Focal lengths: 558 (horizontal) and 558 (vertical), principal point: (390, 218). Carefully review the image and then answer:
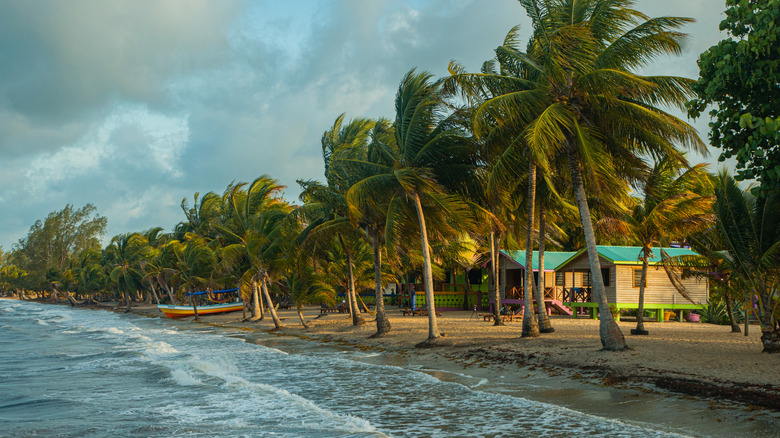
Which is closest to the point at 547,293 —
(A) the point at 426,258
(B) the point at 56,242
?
(A) the point at 426,258

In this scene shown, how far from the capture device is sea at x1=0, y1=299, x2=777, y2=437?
8.96m

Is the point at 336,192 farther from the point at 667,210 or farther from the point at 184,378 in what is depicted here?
the point at 667,210

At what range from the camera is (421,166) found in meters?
19.0

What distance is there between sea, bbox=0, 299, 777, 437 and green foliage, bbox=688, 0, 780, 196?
3998mm

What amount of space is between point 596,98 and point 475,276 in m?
25.5

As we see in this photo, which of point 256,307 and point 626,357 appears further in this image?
point 256,307

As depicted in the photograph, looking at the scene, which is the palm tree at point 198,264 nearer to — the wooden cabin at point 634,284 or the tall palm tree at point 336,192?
the tall palm tree at point 336,192

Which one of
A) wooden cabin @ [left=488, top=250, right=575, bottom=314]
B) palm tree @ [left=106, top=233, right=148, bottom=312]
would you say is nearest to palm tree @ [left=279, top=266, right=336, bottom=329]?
wooden cabin @ [left=488, top=250, right=575, bottom=314]

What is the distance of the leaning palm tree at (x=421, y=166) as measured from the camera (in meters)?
17.9

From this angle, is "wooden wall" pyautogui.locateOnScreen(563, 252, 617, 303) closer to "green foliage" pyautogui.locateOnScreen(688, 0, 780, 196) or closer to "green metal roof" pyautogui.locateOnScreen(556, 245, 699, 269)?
"green metal roof" pyautogui.locateOnScreen(556, 245, 699, 269)

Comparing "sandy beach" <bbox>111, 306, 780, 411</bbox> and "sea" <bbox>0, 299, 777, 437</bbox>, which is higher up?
"sandy beach" <bbox>111, 306, 780, 411</bbox>

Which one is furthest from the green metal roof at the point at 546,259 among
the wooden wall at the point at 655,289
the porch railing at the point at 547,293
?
the wooden wall at the point at 655,289

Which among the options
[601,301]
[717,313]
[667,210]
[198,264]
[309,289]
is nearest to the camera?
[601,301]

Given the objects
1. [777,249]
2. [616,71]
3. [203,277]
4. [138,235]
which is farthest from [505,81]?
[138,235]
